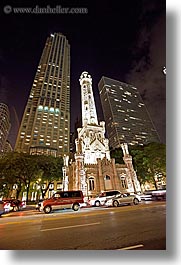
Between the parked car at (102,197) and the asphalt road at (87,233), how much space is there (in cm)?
120

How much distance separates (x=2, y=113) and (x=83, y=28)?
304 centimetres

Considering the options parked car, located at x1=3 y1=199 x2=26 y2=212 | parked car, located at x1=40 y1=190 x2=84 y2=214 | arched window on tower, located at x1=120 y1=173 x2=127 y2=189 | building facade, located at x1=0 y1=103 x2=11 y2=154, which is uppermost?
building facade, located at x1=0 y1=103 x2=11 y2=154

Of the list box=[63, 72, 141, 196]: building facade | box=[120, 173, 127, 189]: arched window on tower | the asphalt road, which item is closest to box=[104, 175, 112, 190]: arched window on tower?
box=[63, 72, 141, 196]: building facade

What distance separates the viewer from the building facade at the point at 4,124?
4577 millimetres

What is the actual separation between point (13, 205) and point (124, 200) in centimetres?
291

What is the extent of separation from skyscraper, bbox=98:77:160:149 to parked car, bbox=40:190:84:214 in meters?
2.36

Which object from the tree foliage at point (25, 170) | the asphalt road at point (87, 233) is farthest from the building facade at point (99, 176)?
the asphalt road at point (87, 233)

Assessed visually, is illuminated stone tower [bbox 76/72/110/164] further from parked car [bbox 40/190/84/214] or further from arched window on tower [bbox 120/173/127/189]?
parked car [bbox 40/190/84/214]

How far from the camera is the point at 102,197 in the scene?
485cm

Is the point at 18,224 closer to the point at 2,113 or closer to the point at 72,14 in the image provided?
the point at 2,113

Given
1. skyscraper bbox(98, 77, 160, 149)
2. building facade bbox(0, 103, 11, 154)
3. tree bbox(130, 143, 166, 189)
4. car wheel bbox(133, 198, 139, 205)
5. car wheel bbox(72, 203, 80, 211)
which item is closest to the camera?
tree bbox(130, 143, 166, 189)

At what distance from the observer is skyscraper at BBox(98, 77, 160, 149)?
495cm

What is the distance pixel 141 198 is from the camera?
4766mm

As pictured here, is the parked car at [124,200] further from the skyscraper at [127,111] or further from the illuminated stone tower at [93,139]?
the illuminated stone tower at [93,139]
